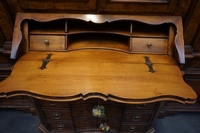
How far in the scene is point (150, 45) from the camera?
110 centimetres

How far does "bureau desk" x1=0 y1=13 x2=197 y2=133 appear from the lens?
2.63ft

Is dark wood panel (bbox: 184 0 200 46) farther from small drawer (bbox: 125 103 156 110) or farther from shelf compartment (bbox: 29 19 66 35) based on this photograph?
shelf compartment (bbox: 29 19 66 35)

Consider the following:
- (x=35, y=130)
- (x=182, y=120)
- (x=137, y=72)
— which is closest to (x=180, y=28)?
(x=137, y=72)

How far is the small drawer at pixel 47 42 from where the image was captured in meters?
1.09

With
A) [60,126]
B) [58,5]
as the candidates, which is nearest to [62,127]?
[60,126]

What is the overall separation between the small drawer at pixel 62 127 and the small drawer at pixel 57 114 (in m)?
0.11

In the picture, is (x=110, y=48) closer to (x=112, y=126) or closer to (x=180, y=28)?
(x=180, y=28)

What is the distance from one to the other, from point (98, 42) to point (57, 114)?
2.57ft

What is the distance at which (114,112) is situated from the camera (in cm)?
129

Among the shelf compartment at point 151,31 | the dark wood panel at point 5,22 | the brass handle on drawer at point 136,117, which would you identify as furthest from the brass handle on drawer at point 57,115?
the shelf compartment at point 151,31

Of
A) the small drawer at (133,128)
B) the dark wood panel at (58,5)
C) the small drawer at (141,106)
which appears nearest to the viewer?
the dark wood panel at (58,5)

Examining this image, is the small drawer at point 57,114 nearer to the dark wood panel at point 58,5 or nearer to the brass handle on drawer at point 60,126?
the brass handle on drawer at point 60,126

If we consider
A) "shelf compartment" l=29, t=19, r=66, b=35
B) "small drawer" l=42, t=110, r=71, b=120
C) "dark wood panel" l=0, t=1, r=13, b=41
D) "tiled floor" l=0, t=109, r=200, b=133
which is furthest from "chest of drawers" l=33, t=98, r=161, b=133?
"dark wood panel" l=0, t=1, r=13, b=41

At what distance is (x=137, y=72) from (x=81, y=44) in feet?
1.72
